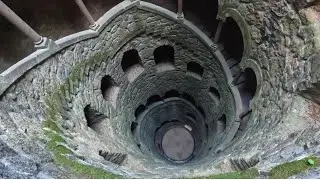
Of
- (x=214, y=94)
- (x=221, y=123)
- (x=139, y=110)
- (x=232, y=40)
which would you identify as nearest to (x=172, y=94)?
(x=139, y=110)

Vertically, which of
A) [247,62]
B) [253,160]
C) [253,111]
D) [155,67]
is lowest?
[253,160]

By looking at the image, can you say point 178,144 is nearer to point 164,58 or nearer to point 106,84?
point 164,58

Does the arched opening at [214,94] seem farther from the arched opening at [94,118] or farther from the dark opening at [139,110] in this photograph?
the arched opening at [94,118]

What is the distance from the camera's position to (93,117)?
30.1 ft

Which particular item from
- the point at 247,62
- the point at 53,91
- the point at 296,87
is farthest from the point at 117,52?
the point at 296,87

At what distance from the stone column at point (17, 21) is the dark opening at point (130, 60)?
4992 mm

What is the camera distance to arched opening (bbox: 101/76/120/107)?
1042 cm

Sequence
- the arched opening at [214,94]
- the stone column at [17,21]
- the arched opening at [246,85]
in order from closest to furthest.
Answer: the stone column at [17,21] < the arched opening at [246,85] < the arched opening at [214,94]

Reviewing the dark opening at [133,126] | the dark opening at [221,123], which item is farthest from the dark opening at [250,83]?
the dark opening at [133,126]

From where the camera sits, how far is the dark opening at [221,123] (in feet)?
38.5

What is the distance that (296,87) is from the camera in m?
6.56

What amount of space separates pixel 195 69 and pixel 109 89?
4.06 m

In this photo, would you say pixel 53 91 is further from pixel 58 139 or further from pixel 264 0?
pixel 264 0

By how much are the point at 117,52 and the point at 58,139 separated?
15.7 ft
